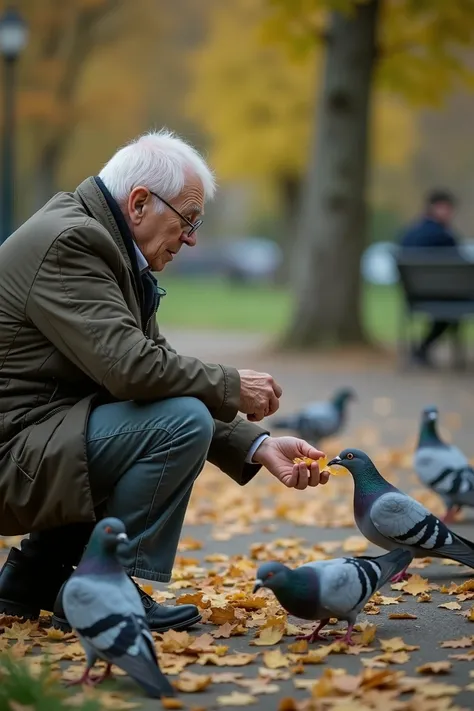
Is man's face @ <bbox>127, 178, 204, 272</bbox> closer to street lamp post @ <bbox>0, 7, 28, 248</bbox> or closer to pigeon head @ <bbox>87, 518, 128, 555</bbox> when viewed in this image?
pigeon head @ <bbox>87, 518, 128, 555</bbox>

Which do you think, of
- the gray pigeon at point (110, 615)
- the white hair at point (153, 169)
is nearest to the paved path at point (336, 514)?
the gray pigeon at point (110, 615)

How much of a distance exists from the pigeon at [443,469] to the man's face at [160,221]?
2388mm

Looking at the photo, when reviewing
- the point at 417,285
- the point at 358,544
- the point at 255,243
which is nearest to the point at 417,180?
the point at 255,243

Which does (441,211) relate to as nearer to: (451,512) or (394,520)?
(451,512)

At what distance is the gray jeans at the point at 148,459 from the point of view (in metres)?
4.62

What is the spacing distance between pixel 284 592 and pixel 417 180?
5301 cm

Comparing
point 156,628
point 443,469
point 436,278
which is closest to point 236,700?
point 156,628

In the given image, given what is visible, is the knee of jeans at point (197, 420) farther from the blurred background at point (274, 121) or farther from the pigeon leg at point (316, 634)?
the blurred background at point (274, 121)

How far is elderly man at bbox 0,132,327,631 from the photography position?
4.57 metres

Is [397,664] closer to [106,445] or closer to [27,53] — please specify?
[106,445]

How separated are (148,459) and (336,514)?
11.1ft

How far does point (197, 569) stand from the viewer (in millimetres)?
6215

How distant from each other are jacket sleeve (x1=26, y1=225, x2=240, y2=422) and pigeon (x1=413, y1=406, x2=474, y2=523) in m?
2.44

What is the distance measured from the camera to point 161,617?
4.80m
